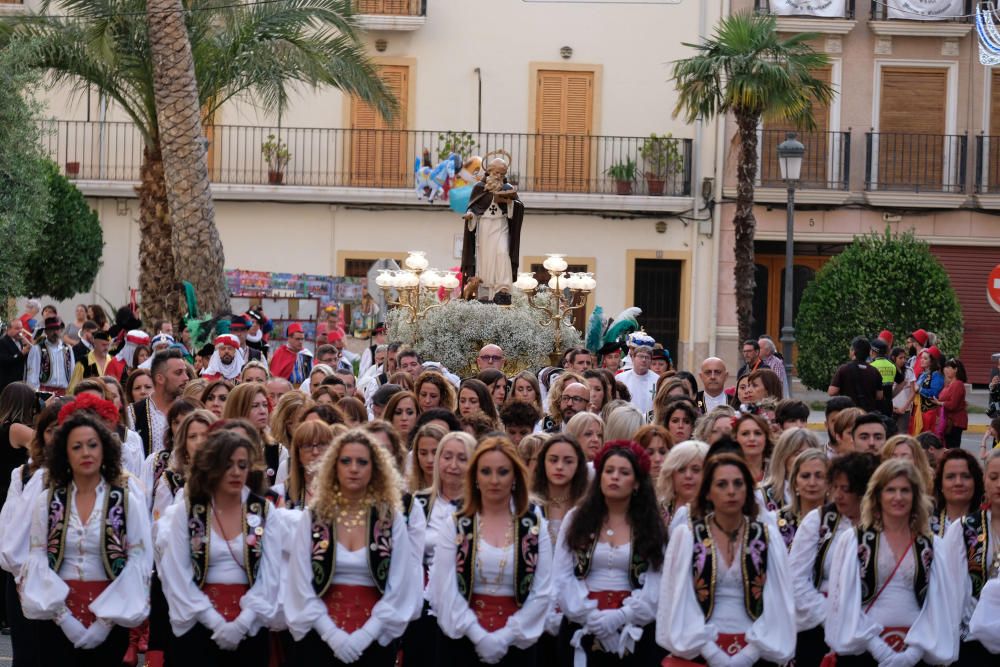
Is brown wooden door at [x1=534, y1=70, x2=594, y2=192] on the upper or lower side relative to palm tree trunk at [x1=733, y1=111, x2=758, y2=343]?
upper

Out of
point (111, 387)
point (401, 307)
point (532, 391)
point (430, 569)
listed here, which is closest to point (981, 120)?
point (401, 307)

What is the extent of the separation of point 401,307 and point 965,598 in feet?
36.0

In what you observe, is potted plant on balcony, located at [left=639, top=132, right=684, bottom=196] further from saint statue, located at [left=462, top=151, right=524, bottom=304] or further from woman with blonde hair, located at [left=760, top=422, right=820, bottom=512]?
woman with blonde hair, located at [left=760, top=422, right=820, bottom=512]

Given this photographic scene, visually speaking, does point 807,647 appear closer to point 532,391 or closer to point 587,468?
point 587,468

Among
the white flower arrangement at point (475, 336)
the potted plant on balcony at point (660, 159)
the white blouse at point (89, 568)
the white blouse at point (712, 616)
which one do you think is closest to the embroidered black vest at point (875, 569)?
the white blouse at point (712, 616)

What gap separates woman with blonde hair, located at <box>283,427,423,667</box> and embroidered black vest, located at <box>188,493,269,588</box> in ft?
0.61

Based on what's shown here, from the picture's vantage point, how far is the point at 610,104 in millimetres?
31031

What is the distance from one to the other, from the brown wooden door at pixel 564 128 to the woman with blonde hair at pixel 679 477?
23049 mm

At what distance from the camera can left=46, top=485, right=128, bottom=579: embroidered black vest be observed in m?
7.20

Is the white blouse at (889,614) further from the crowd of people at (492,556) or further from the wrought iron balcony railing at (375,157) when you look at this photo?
the wrought iron balcony railing at (375,157)

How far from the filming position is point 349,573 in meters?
6.89

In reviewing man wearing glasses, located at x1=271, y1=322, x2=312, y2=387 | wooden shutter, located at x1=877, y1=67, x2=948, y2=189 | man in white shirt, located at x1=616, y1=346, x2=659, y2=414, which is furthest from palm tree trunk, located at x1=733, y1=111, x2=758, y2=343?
man in white shirt, located at x1=616, y1=346, x2=659, y2=414

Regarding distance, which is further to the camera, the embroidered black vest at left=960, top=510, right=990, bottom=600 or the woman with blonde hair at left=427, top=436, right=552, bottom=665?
the embroidered black vest at left=960, top=510, right=990, bottom=600

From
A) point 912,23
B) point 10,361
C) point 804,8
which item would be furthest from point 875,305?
point 10,361
